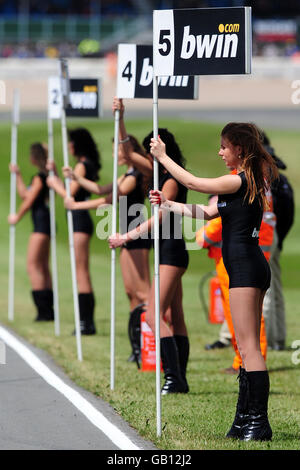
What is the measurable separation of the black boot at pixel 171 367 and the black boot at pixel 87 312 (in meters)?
4.04

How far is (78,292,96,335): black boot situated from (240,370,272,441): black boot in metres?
6.25

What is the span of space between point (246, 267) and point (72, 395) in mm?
2463

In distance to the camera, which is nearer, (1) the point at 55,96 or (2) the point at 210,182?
(2) the point at 210,182

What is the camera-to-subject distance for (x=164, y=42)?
26.7ft

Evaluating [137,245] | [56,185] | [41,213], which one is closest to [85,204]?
[137,245]

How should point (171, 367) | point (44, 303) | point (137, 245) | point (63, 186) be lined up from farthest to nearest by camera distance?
point (44, 303), point (63, 186), point (137, 245), point (171, 367)

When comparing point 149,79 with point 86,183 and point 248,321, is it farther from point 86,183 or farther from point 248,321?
point 248,321

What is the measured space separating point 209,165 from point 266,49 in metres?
24.8

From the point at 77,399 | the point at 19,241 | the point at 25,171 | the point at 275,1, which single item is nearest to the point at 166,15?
the point at 77,399

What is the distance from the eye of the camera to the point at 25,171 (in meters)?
33.1

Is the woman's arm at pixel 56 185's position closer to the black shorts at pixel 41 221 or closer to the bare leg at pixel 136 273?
the bare leg at pixel 136 273

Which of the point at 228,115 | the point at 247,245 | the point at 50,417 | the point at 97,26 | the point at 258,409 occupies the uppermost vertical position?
the point at 97,26

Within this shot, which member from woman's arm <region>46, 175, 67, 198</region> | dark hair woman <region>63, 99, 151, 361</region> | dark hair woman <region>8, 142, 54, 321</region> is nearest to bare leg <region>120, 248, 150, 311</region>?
dark hair woman <region>63, 99, 151, 361</region>
